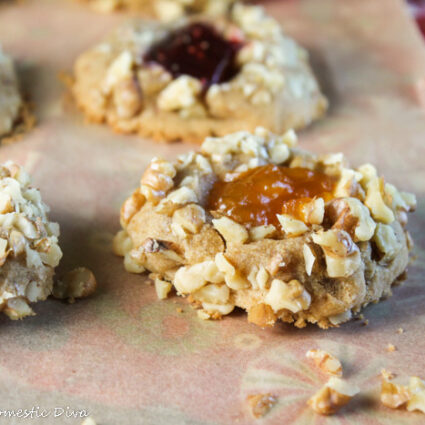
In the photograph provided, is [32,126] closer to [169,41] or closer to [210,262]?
[169,41]

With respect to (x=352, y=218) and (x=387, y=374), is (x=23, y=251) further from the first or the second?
(x=387, y=374)

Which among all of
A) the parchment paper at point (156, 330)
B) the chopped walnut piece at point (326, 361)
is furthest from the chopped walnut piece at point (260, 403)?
the chopped walnut piece at point (326, 361)

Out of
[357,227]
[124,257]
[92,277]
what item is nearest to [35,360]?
[92,277]

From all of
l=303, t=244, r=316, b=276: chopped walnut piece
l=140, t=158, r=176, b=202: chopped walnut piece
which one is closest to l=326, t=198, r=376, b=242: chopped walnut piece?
l=303, t=244, r=316, b=276: chopped walnut piece

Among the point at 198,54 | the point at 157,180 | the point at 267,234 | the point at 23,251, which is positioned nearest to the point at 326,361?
the point at 267,234

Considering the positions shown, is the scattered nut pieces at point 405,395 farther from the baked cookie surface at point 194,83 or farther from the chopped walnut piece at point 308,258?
the baked cookie surface at point 194,83

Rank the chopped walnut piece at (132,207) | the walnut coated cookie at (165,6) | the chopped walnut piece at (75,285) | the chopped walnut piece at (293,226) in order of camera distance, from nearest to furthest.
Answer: the chopped walnut piece at (293,226), the chopped walnut piece at (75,285), the chopped walnut piece at (132,207), the walnut coated cookie at (165,6)
